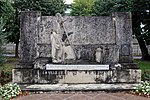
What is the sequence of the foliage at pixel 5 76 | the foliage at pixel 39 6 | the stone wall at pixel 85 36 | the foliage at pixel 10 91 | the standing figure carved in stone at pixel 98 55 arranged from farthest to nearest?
the foliage at pixel 39 6, the foliage at pixel 5 76, the stone wall at pixel 85 36, the standing figure carved in stone at pixel 98 55, the foliage at pixel 10 91

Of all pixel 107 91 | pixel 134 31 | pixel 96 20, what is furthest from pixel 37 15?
pixel 134 31

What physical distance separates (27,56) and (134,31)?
472 inches

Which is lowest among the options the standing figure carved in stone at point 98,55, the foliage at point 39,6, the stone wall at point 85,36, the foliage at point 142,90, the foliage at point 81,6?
the foliage at point 142,90

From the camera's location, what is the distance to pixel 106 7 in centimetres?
2128

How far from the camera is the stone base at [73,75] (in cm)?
945

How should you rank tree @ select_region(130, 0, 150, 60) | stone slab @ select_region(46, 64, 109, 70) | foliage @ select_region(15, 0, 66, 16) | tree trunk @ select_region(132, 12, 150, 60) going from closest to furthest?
stone slab @ select_region(46, 64, 109, 70) < tree @ select_region(130, 0, 150, 60) < tree trunk @ select_region(132, 12, 150, 60) < foliage @ select_region(15, 0, 66, 16)

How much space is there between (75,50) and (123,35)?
7.17 ft

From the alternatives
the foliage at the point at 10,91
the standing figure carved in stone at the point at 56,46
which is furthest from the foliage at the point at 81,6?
the foliage at the point at 10,91

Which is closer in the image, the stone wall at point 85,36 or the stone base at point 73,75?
the stone base at point 73,75

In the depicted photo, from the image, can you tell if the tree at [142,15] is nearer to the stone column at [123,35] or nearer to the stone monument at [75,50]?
the stone column at [123,35]

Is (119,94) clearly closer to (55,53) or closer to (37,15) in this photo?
(55,53)

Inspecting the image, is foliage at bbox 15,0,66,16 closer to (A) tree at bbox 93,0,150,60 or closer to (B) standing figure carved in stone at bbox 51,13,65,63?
(A) tree at bbox 93,0,150,60

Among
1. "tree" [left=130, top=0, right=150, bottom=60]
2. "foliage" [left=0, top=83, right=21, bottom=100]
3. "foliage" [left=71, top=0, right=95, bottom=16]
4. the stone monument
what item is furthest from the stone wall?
"foliage" [left=71, top=0, right=95, bottom=16]

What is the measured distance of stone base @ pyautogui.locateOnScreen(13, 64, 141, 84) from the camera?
9453mm
